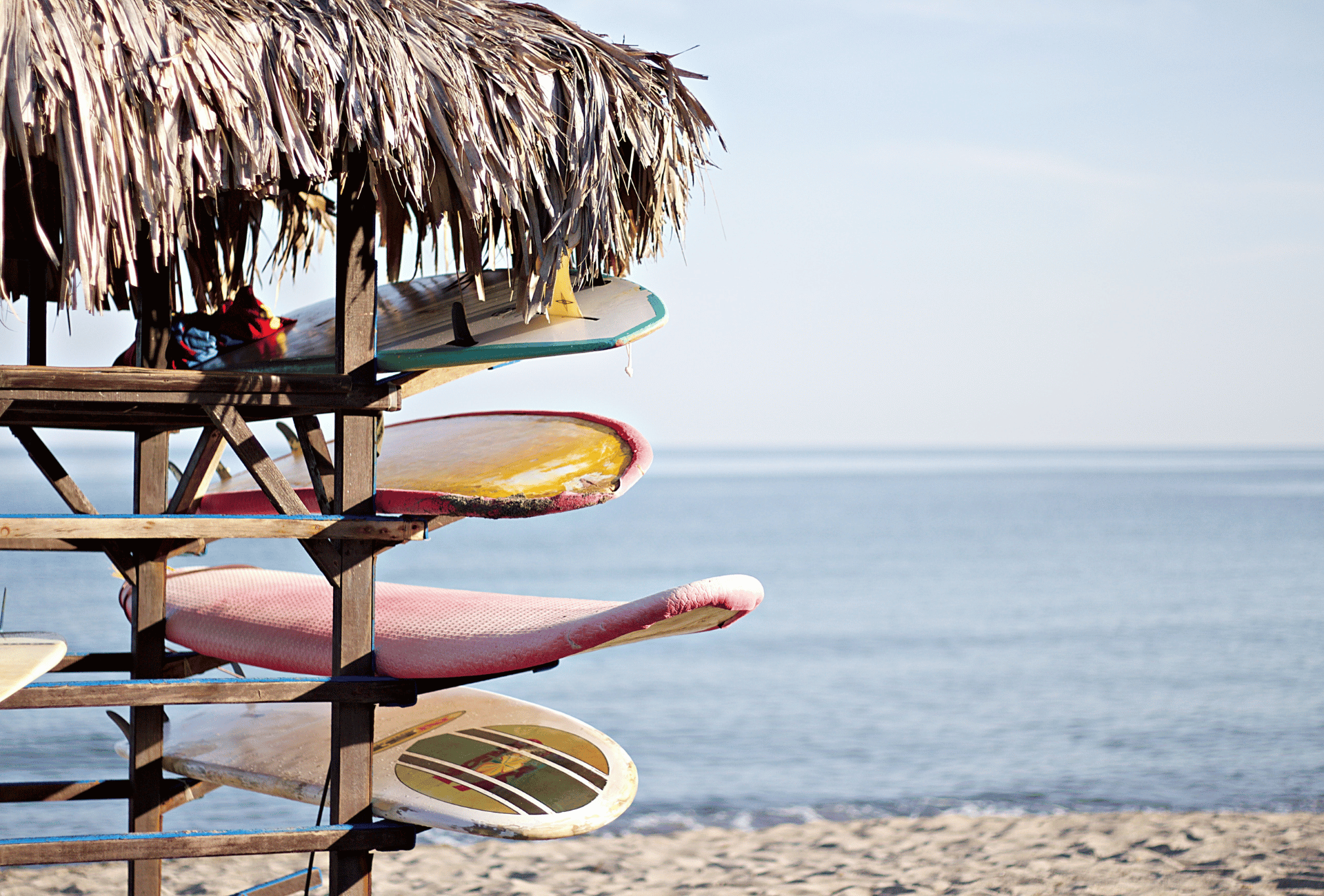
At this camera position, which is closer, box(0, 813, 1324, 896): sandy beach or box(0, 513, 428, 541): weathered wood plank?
box(0, 513, 428, 541): weathered wood plank

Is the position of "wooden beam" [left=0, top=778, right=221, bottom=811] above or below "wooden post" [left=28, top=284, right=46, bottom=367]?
below

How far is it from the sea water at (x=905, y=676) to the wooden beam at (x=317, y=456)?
1998 millimetres

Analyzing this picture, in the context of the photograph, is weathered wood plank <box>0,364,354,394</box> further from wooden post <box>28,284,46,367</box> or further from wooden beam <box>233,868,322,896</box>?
wooden beam <box>233,868,322,896</box>

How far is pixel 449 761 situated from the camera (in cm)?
367

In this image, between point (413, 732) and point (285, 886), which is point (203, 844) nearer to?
point (413, 732)

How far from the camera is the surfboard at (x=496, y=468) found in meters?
3.41

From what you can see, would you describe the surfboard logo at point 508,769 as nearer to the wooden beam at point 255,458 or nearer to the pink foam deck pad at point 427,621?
the pink foam deck pad at point 427,621

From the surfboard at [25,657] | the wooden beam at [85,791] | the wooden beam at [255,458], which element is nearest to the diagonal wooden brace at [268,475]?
the wooden beam at [255,458]

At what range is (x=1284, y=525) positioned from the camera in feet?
139

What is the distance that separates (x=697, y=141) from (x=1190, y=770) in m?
8.53

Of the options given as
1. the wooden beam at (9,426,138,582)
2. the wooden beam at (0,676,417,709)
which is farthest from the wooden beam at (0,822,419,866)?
the wooden beam at (9,426,138,582)

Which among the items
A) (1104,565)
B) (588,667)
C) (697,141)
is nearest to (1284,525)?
(1104,565)

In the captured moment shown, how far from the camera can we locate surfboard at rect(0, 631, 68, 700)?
103 inches

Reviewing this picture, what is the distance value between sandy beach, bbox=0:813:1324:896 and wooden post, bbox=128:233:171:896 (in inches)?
99.0
